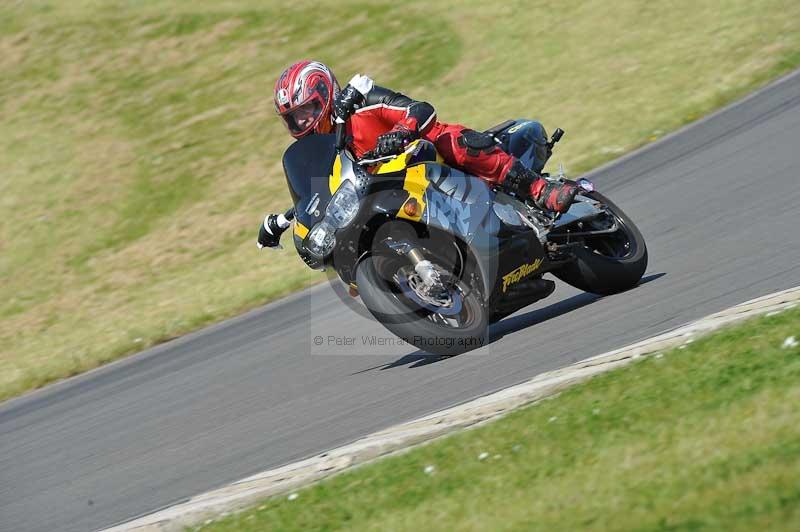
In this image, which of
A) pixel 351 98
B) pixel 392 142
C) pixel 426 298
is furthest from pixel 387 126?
pixel 426 298

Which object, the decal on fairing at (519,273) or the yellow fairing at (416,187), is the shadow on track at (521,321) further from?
the yellow fairing at (416,187)

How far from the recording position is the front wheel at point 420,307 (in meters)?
6.38

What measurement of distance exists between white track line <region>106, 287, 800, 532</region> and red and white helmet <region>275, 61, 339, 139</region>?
2.09m

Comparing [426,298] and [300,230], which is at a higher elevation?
[300,230]

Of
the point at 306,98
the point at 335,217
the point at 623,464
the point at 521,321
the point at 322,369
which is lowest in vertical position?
the point at 322,369

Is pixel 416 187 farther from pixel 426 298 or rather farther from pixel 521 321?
pixel 521 321

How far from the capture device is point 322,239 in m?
6.54

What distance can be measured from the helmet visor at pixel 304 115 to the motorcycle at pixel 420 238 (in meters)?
0.10

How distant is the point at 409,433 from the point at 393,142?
6.18 feet

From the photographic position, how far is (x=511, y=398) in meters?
5.49

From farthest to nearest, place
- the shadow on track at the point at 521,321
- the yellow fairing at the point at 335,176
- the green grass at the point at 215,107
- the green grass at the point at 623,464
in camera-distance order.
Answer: the green grass at the point at 215,107 < the shadow on track at the point at 521,321 < the yellow fairing at the point at 335,176 < the green grass at the point at 623,464

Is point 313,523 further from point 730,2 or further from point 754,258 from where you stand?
point 730,2

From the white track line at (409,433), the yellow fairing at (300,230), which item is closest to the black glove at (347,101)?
the yellow fairing at (300,230)

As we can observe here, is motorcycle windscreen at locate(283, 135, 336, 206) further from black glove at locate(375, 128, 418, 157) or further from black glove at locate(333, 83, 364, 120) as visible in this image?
black glove at locate(375, 128, 418, 157)
